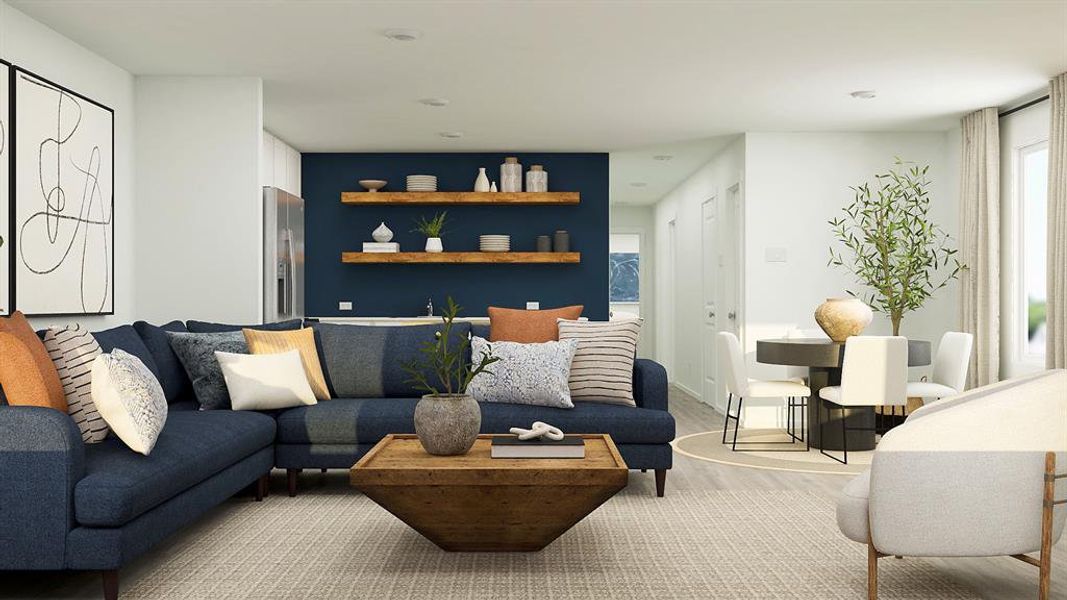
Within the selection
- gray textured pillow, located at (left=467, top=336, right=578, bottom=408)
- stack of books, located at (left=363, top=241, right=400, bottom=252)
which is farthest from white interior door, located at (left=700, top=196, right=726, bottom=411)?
gray textured pillow, located at (left=467, top=336, right=578, bottom=408)

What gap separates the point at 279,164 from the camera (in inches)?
338

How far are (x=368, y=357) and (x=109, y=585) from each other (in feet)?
8.27

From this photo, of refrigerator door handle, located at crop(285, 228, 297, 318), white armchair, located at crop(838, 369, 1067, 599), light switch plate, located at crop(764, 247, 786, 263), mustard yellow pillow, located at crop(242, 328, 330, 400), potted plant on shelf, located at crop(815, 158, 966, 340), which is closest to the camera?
white armchair, located at crop(838, 369, 1067, 599)

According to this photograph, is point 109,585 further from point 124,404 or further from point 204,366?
point 204,366

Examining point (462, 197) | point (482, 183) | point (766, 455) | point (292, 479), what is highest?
point (482, 183)

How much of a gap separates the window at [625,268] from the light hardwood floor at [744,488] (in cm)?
840

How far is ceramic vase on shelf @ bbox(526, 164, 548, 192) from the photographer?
357 inches

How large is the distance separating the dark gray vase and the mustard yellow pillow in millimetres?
1643

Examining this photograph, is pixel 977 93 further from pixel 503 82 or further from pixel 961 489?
pixel 961 489

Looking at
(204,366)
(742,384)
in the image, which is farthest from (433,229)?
(204,366)

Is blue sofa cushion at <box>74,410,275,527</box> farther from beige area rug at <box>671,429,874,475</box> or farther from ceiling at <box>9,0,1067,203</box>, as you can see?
beige area rug at <box>671,429,874,475</box>

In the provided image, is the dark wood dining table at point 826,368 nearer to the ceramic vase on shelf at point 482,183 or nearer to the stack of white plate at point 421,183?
the ceramic vase on shelf at point 482,183

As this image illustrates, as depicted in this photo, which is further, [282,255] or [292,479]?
[282,255]

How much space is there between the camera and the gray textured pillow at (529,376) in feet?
16.6
